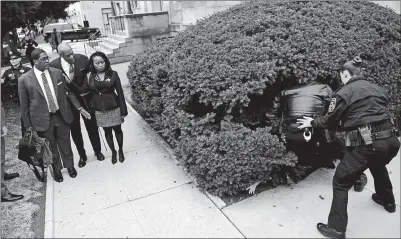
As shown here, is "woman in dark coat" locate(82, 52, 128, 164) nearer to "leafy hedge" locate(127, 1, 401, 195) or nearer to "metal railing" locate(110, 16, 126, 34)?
"leafy hedge" locate(127, 1, 401, 195)

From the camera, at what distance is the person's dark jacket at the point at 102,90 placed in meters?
4.62

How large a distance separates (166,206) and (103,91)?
202cm

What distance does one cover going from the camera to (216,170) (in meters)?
3.78

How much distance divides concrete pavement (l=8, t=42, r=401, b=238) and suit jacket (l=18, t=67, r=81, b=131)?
3.18ft

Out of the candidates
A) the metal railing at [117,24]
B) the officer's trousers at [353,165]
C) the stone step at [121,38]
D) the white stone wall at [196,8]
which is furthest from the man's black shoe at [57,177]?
the metal railing at [117,24]

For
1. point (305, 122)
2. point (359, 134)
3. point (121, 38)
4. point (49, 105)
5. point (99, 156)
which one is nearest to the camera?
point (359, 134)

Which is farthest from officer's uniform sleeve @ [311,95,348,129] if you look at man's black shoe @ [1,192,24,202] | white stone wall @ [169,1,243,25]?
white stone wall @ [169,1,243,25]

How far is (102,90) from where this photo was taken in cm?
465

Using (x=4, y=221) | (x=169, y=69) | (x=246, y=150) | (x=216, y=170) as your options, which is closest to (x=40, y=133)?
(x=4, y=221)

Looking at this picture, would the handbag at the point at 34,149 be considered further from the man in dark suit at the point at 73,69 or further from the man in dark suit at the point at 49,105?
the man in dark suit at the point at 73,69

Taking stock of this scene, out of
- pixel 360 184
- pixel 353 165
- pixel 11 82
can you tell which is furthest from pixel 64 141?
pixel 11 82

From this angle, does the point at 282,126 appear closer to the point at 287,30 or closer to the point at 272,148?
the point at 272,148

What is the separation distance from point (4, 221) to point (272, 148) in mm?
3460

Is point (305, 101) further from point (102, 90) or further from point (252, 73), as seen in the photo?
point (102, 90)
